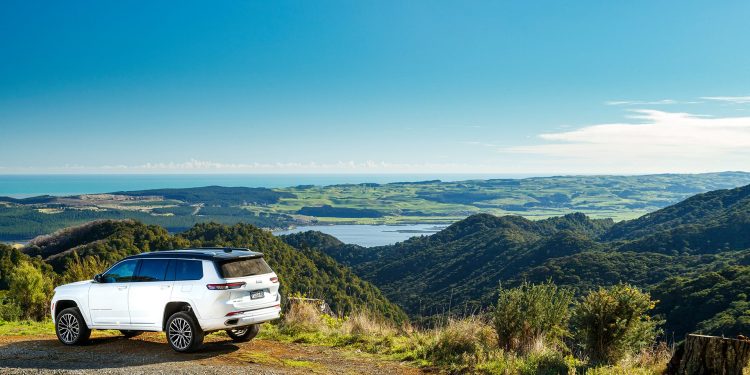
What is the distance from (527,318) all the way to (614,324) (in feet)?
5.88

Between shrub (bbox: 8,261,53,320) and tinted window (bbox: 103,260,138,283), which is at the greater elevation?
tinted window (bbox: 103,260,138,283)

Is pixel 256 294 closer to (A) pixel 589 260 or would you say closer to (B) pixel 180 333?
(B) pixel 180 333

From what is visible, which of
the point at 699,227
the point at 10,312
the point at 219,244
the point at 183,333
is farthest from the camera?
the point at 699,227

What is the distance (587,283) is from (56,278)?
231 ft

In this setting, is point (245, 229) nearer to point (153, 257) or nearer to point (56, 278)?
point (56, 278)

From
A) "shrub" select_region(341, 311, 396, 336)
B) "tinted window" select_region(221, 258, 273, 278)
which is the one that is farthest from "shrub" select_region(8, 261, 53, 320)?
"tinted window" select_region(221, 258, 273, 278)

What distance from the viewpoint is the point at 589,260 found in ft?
289

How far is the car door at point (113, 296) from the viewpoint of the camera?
10.9 m

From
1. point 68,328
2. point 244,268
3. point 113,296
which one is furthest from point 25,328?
point 244,268

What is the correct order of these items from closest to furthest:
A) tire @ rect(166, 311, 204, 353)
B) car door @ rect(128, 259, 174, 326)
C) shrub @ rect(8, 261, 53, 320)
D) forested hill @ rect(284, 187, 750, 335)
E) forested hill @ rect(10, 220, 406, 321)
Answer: tire @ rect(166, 311, 204, 353)
car door @ rect(128, 259, 174, 326)
shrub @ rect(8, 261, 53, 320)
forested hill @ rect(284, 187, 750, 335)
forested hill @ rect(10, 220, 406, 321)

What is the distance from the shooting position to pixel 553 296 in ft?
37.5

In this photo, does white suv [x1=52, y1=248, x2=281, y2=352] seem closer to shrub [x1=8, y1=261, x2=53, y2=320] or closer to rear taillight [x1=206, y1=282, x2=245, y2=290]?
rear taillight [x1=206, y1=282, x2=245, y2=290]

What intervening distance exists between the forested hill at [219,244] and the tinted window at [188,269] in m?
39.0

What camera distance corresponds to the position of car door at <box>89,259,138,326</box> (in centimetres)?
1094
